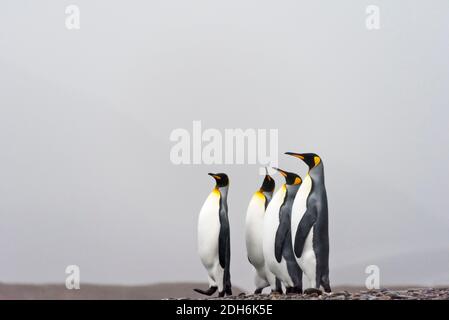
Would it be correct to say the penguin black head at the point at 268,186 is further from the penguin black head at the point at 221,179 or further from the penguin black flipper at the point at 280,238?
the penguin black flipper at the point at 280,238

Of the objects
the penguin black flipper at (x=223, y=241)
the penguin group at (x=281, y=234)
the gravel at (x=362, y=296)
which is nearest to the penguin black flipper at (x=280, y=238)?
the penguin group at (x=281, y=234)

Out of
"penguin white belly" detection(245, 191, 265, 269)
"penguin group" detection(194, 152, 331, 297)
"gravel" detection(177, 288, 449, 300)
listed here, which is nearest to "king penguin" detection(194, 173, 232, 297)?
Answer: "penguin group" detection(194, 152, 331, 297)

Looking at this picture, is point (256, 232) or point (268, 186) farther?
point (268, 186)

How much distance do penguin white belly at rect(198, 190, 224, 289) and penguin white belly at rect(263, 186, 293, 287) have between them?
36 centimetres

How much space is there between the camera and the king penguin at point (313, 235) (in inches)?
164

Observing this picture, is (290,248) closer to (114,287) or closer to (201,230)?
(201,230)

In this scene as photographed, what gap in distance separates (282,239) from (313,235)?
0.25m

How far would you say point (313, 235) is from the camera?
418cm

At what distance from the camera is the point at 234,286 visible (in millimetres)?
5641

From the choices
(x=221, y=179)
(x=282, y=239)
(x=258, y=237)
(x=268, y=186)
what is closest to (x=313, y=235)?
(x=282, y=239)

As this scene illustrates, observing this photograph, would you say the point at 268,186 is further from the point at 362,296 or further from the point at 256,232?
the point at 362,296
